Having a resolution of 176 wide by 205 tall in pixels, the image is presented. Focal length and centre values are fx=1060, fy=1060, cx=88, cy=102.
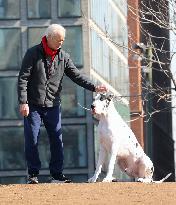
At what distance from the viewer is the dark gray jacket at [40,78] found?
14.1m

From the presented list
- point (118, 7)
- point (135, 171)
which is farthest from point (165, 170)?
point (135, 171)

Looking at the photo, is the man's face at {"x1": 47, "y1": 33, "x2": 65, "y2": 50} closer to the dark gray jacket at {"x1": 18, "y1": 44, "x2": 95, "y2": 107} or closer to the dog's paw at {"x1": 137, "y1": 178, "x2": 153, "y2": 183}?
the dark gray jacket at {"x1": 18, "y1": 44, "x2": 95, "y2": 107}

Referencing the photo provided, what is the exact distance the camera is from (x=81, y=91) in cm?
4434

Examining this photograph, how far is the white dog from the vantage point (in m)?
14.5

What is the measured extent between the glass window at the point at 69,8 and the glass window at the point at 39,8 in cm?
51

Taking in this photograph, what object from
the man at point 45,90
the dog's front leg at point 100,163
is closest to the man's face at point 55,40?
the man at point 45,90

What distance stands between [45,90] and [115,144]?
1.22 metres

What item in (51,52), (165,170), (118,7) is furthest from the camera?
(165,170)

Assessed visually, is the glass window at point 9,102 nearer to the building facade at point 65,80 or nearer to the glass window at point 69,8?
the building facade at point 65,80

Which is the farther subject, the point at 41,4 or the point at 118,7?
the point at 118,7

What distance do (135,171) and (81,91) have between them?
1163 inches

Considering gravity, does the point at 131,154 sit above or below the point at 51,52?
below

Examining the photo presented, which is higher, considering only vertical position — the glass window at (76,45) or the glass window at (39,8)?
the glass window at (39,8)

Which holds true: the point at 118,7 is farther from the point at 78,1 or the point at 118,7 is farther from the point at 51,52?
the point at 51,52
